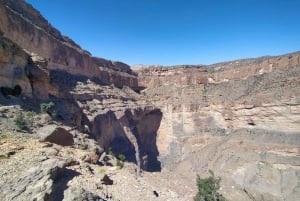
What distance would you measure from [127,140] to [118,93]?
1261 centimetres

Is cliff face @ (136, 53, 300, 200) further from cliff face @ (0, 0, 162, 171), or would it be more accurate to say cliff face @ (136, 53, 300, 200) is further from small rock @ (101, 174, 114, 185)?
small rock @ (101, 174, 114, 185)

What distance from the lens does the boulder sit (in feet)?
49.8

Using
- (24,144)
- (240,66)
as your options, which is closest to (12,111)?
(24,144)

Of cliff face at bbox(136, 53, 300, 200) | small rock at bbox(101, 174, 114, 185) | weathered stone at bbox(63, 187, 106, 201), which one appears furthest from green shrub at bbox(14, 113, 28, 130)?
cliff face at bbox(136, 53, 300, 200)

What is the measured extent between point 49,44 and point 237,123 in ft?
107

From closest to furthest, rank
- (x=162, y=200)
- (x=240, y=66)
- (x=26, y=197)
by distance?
(x=26, y=197) < (x=162, y=200) < (x=240, y=66)

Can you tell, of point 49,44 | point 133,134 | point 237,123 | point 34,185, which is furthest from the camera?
point 133,134

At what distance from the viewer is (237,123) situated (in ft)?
144

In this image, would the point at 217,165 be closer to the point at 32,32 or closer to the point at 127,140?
the point at 127,140

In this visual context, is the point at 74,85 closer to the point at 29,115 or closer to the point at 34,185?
the point at 29,115

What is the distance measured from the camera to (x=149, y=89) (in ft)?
217

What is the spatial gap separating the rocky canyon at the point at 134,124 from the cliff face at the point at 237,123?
17 centimetres

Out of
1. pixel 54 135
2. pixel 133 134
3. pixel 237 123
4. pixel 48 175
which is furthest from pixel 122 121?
pixel 48 175

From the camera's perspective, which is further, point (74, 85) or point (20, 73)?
point (74, 85)
